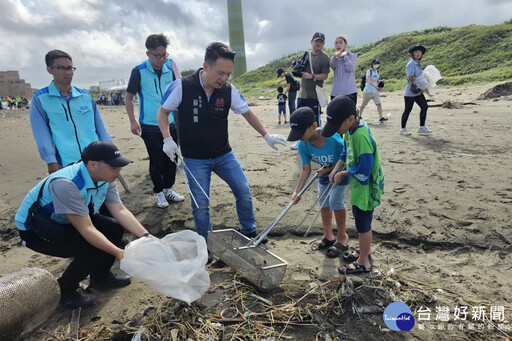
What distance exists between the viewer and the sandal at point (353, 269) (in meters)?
2.80

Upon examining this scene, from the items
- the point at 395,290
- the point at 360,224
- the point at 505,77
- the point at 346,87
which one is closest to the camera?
the point at 395,290

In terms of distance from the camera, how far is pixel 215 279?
289 centimetres

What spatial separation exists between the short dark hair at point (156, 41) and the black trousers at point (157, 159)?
0.92 meters

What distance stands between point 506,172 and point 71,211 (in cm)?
528

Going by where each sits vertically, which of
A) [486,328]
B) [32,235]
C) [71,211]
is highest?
[71,211]

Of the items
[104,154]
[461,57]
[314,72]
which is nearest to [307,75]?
[314,72]

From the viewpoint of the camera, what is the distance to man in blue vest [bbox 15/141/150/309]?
2.31m

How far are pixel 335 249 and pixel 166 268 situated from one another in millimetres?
→ 1673

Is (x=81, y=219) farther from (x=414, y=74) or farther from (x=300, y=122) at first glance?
Result: (x=414, y=74)

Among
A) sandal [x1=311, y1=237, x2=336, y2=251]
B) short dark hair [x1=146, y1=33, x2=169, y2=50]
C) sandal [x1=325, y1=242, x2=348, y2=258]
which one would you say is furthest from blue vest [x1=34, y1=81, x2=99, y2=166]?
sandal [x1=325, y1=242, x2=348, y2=258]

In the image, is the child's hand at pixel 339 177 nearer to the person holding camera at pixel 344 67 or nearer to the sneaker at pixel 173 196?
the sneaker at pixel 173 196

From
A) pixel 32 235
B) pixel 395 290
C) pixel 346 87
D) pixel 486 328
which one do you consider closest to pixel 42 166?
pixel 32 235

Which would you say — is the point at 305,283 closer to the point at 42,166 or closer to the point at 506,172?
the point at 506,172

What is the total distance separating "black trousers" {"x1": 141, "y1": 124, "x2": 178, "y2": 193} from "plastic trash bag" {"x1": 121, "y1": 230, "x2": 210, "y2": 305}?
1937mm
